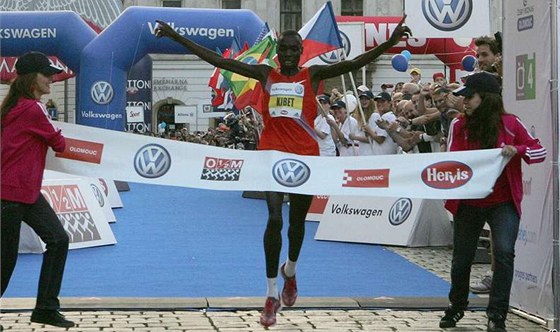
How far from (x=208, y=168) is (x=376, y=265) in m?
4.01

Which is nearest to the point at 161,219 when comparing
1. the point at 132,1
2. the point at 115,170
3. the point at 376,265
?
the point at 376,265

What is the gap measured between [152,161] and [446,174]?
2.15 meters

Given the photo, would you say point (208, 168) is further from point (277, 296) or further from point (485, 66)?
point (485, 66)

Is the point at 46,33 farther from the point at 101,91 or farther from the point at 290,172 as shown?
the point at 290,172

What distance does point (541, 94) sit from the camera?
8.11 meters

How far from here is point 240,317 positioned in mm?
8133

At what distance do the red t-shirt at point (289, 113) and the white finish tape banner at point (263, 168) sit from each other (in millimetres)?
99

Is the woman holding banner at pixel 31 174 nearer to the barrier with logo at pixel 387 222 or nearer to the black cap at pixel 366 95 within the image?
the barrier with logo at pixel 387 222

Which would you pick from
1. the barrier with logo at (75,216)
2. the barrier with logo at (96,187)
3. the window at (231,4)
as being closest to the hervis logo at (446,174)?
the barrier with logo at (75,216)

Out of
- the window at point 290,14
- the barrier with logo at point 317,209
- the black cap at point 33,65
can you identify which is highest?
the window at point 290,14

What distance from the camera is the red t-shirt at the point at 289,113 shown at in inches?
308

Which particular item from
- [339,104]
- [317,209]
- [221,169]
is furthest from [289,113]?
[317,209]

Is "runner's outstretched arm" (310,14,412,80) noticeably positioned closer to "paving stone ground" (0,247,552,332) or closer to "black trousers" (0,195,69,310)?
"paving stone ground" (0,247,552,332)

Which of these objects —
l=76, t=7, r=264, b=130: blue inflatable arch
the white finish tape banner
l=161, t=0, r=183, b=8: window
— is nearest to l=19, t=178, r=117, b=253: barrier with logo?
the white finish tape banner
